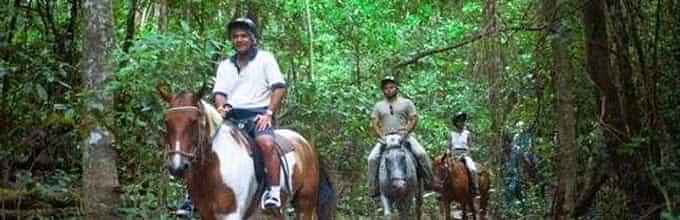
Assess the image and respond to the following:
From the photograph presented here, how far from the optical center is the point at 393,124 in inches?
477

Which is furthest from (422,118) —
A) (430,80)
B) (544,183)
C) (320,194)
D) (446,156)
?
(320,194)

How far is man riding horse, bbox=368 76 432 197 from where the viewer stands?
39.3 ft

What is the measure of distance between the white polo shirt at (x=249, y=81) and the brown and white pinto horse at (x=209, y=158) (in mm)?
401

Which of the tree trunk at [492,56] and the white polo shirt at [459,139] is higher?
the tree trunk at [492,56]

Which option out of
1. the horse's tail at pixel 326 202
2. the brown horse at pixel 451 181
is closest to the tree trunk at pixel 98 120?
the horse's tail at pixel 326 202

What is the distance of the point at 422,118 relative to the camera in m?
17.8

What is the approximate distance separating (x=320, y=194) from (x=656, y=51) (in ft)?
11.1

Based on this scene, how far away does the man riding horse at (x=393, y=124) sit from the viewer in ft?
39.3

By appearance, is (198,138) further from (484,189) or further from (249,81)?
(484,189)

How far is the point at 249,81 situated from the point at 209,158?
0.90m

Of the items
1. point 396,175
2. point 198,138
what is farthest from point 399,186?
point 198,138

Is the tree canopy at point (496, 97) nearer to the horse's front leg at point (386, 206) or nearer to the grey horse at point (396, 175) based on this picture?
the grey horse at point (396, 175)

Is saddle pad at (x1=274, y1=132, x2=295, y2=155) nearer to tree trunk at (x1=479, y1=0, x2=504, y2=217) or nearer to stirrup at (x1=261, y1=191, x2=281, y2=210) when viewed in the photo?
stirrup at (x1=261, y1=191, x2=281, y2=210)

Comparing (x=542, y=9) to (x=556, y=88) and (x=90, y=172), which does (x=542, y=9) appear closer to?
(x=556, y=88)
